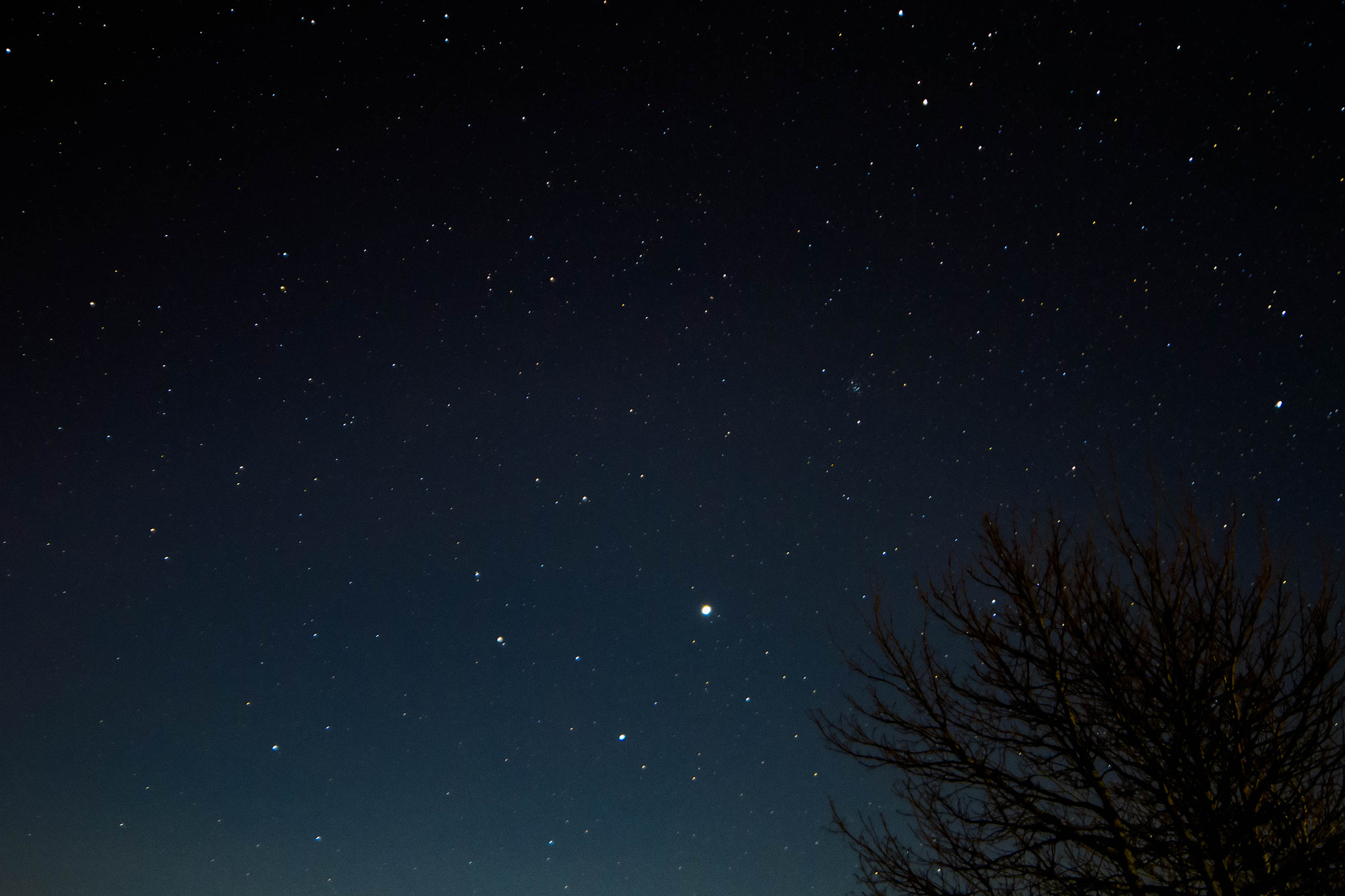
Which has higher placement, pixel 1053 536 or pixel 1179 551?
pixel 1053 536

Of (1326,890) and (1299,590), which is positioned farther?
(1299,590)

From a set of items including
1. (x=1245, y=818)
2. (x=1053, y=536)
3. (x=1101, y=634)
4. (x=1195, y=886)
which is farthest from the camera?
(x=1053, y=536)

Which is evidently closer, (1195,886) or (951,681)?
(1195,886)

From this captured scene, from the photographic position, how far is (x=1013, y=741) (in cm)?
346

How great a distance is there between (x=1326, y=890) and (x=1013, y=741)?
1.16m

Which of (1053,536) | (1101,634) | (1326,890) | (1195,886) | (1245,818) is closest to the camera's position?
(1326,890)

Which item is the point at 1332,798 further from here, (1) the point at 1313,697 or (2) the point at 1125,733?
(2) the point at 1125,733

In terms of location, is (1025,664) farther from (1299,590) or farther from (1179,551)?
(1299,590)

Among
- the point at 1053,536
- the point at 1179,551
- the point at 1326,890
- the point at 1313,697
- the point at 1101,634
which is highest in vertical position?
the point at 1053,536

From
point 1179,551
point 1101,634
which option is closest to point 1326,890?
point 1101,634

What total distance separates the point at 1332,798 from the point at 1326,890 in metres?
0.71

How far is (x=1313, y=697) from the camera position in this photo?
3.03 meters

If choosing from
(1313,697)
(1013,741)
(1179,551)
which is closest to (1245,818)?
(1313,697)

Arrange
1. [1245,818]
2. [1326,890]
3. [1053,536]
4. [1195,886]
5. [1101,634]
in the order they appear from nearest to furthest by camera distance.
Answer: [1326,890], [1245,818], [1195,886], [1101,634], [1053,536]
